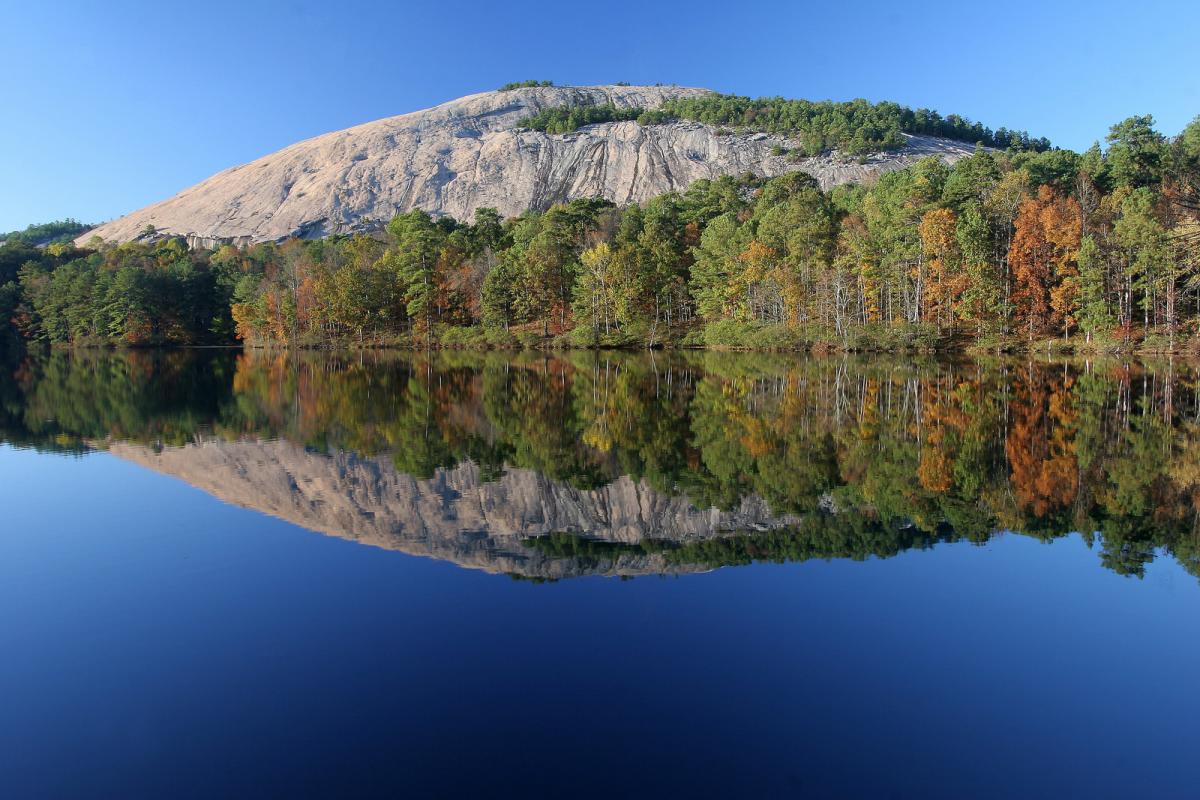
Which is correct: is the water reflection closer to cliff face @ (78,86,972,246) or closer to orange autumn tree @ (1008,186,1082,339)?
orange autumn tree @ (1008,186,1082,339)

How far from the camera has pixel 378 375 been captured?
37000 mm

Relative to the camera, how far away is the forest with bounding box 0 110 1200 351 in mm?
45844

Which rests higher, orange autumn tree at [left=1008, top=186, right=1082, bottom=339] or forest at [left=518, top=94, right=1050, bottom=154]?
forest at [left=518, top=94, right=1050, bottom=154]

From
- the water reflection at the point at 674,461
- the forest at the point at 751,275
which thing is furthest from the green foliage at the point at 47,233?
the water reflection at the point at 674,461

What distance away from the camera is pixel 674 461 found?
14484 millimetres

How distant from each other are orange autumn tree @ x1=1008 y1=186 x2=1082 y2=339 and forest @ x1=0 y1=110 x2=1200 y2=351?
136 mm

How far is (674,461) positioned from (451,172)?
13309 cm

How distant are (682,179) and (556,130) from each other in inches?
1196

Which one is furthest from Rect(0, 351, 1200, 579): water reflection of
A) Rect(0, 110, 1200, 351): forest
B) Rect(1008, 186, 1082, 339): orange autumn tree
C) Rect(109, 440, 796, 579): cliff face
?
Rect(1008, 186, 1082, 339): orange autumn tree

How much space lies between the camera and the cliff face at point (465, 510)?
30.3 ft

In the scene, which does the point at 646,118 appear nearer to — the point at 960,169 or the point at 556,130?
the point at 556,130

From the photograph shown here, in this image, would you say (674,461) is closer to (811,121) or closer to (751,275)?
(751,275)

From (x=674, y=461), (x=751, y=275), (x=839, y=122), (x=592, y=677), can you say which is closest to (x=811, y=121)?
(x=839, y=122)

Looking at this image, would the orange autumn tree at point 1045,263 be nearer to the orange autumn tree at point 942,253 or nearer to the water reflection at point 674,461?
the orange autumn tree at point 942,253
